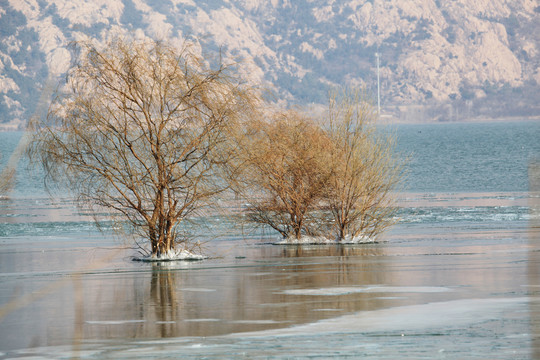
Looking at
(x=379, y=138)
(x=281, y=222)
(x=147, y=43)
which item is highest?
(x=147, y=43)

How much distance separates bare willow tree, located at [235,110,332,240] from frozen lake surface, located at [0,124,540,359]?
3.91 feet

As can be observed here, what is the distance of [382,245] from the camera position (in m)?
26.7

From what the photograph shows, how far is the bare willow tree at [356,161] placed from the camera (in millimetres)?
26984

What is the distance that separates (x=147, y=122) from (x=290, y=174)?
6.29 meters

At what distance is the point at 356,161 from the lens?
2706cm

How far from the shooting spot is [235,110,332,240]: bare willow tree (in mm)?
26438

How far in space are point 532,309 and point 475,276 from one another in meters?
4.19

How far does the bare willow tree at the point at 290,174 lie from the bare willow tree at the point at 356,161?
404mm

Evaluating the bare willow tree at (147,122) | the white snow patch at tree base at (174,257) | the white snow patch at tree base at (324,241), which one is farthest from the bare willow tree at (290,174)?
the bare willow tree at (147,122)

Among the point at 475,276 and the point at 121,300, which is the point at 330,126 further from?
the point at 121,300

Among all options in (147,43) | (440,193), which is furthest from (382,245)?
(440,193)

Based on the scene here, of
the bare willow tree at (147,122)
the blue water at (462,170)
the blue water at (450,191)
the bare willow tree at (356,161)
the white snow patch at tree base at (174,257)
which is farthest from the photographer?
the blue water at (462,170)

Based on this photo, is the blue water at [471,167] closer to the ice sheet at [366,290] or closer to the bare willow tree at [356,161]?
the bare willow tree at [356,161]

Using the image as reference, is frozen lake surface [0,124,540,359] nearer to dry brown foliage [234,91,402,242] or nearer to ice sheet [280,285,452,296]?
ice sheet [280,285,452,296]
